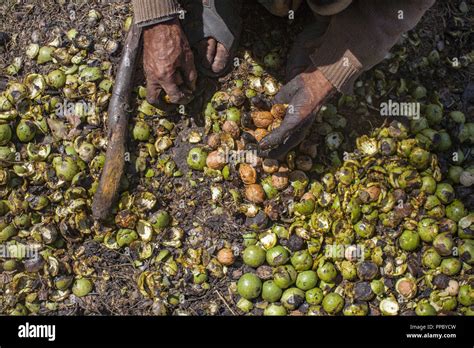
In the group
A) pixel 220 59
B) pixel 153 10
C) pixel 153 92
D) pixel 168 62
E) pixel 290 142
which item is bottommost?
pixel 290 142

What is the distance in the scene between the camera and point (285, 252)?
3889mm

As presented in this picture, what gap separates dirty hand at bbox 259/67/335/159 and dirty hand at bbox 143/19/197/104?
0.71 metres

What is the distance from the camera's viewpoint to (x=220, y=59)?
418 centimetres

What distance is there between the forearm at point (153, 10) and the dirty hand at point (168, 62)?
5 cm

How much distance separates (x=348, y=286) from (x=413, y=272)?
0.47 meters

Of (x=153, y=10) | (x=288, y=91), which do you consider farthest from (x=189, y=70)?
(x=288, y=91)

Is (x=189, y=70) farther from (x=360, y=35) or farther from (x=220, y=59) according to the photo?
(x=360, y=35)

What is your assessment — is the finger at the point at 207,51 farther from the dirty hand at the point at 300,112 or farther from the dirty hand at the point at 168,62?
the dirty hand at the point at 300,112

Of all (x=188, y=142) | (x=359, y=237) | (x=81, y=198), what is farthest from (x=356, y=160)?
(x=81, y=198)

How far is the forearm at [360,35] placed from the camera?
3531mm

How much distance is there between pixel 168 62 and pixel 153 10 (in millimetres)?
345

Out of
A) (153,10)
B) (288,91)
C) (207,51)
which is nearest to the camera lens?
(153,10)

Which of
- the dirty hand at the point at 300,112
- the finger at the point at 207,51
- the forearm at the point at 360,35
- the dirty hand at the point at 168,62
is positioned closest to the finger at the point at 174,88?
the dirty hand at the point at 168,62

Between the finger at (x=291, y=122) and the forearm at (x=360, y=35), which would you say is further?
the finger at (x=291, y=122)
